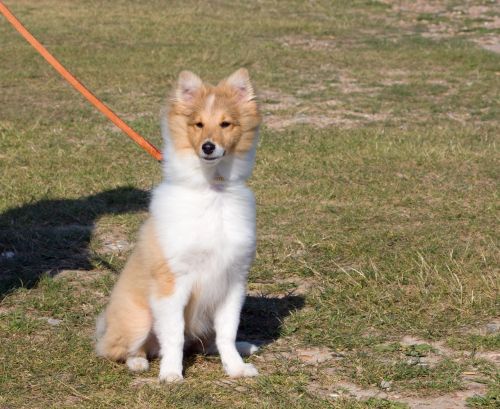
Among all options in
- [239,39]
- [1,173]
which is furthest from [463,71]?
[1,173]

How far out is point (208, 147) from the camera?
4430mm

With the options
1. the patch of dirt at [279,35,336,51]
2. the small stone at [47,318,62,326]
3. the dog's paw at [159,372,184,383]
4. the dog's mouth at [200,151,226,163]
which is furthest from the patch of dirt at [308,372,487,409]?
the patch of dirt at [279,35,336,51]

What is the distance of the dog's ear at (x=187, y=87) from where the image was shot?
466cm

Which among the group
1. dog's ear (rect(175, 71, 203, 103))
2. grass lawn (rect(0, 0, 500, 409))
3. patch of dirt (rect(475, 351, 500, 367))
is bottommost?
grass lawn (rect(0, 0, 500, 409))

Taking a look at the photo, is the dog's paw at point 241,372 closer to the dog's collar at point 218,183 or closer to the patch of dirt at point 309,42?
the dog's collar at point 218,183

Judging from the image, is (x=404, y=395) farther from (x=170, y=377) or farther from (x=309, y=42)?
(x=309, y=42)

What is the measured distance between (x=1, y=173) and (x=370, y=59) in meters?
7.77

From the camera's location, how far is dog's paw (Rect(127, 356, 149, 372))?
4754 millimetres

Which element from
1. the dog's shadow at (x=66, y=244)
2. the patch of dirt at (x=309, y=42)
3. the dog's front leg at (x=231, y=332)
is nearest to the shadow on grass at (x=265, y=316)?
the dog's shadow at (x=66, y=244)

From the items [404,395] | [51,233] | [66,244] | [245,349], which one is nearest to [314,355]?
[245,349]

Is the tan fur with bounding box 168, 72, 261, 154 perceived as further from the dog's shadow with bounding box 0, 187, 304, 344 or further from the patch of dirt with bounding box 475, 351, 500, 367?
the patch of dirt with bounding box 475, 351, 500, 367

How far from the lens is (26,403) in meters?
4.42

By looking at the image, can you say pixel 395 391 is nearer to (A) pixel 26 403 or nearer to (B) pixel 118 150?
(A) pixel 26 403

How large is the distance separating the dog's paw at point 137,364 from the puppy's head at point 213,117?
103cm
